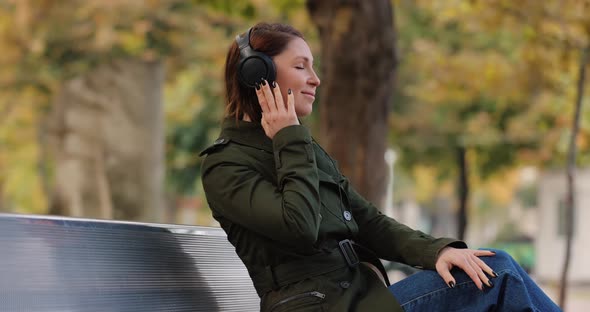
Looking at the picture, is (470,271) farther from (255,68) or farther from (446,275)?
(255,68)

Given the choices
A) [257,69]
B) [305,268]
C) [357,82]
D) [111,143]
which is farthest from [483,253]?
[111,143]

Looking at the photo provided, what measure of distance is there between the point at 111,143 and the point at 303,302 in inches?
617

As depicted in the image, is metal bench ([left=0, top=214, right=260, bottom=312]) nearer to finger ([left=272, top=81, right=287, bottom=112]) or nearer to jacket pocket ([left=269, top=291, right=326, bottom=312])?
jacket pocket ([left=269, top=291, right=326, bottom=312])

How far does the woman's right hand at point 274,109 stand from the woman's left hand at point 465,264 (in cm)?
64

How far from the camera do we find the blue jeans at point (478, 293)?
333 centimetres

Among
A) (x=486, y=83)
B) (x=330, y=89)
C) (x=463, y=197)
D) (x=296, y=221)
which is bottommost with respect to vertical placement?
(x=463, y=197)

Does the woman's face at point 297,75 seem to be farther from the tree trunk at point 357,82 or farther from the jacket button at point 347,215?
the tree trunk at point 357,82

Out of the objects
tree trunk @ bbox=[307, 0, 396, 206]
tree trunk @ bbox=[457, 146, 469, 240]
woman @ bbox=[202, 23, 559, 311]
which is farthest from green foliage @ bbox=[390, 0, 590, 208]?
woman @ bbox=[202, 23, 559, 311]

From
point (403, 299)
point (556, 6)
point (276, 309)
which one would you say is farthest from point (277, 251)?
point (556, 6)

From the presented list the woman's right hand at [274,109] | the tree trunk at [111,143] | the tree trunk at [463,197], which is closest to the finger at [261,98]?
the woman's right hand at [274,109]

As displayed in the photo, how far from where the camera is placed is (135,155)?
18766 mm

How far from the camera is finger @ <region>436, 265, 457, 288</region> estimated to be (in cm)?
346

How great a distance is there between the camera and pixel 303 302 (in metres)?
3.36

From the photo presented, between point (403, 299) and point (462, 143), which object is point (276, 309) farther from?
point (462, 143)
